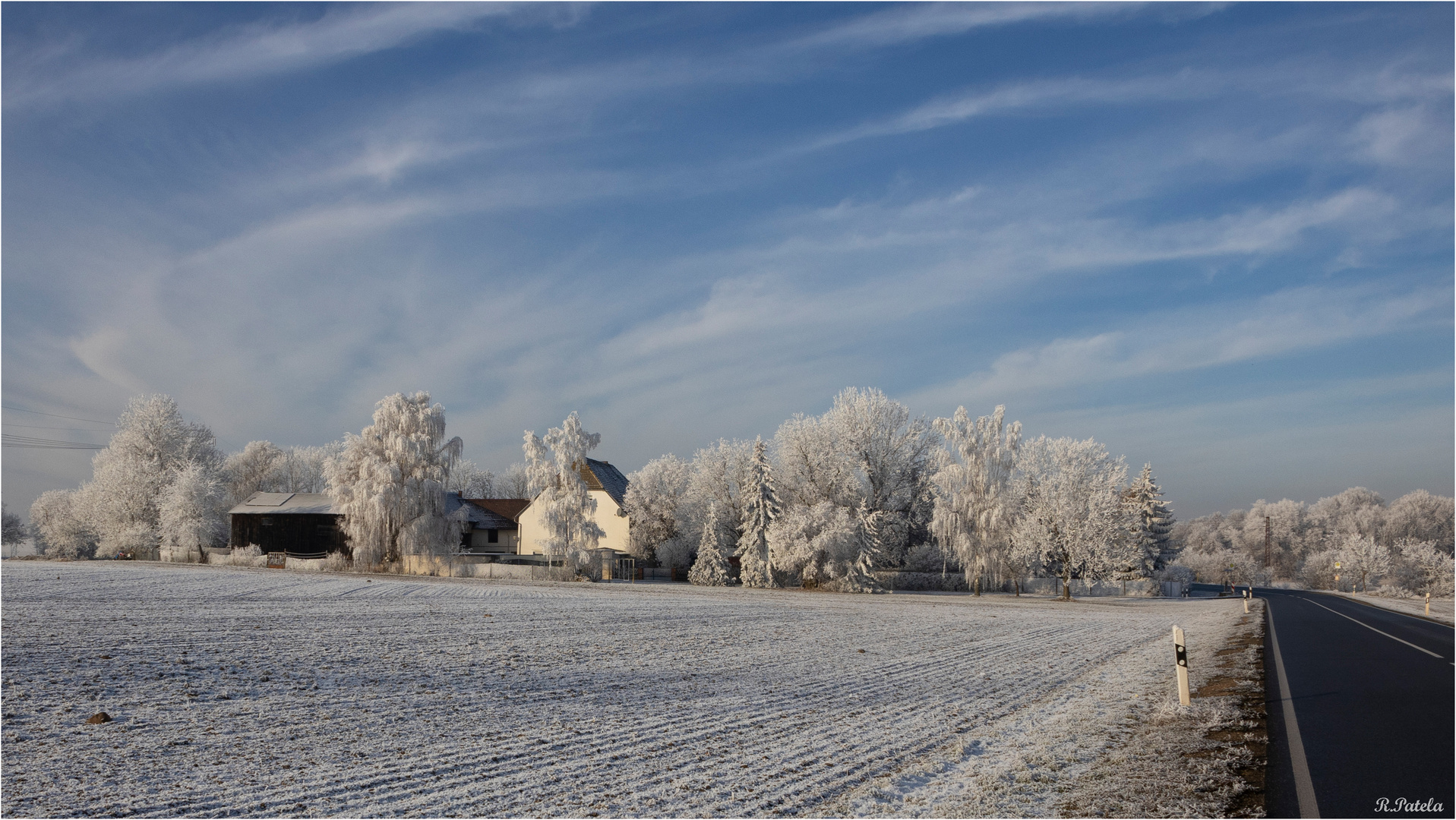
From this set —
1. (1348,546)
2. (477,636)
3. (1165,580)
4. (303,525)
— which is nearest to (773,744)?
(477,636)

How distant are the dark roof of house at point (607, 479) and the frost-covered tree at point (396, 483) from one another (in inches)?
389

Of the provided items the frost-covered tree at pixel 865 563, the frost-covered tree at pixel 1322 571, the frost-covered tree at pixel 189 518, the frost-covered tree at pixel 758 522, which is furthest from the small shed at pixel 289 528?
the frost-covered tree at pixel 1322 571

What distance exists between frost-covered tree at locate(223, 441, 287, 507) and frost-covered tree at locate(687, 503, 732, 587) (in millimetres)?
51739

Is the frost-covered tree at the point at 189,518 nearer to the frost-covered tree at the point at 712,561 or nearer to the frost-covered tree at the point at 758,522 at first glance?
the frost-covered tree at the point at 712,561

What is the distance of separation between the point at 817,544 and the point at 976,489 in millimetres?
9245

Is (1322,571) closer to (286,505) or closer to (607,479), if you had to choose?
(607,479)

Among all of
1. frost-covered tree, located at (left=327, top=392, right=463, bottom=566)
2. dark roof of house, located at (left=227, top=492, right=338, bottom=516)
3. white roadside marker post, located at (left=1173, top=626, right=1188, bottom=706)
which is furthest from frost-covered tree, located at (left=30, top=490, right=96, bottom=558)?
white roadside marker post, located at (left=1173, top=626, right=1188, bottom=706)

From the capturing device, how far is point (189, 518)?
55.3 m

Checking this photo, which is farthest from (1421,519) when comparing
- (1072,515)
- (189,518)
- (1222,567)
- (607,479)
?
(189,518)

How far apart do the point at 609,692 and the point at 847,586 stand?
33.4 meters

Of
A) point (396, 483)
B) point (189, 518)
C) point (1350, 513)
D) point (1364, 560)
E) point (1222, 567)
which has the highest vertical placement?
point (396, 483)

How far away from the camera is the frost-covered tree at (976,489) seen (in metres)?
43.0

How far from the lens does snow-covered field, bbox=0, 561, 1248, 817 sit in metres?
6.58

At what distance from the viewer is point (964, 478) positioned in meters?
43.6
